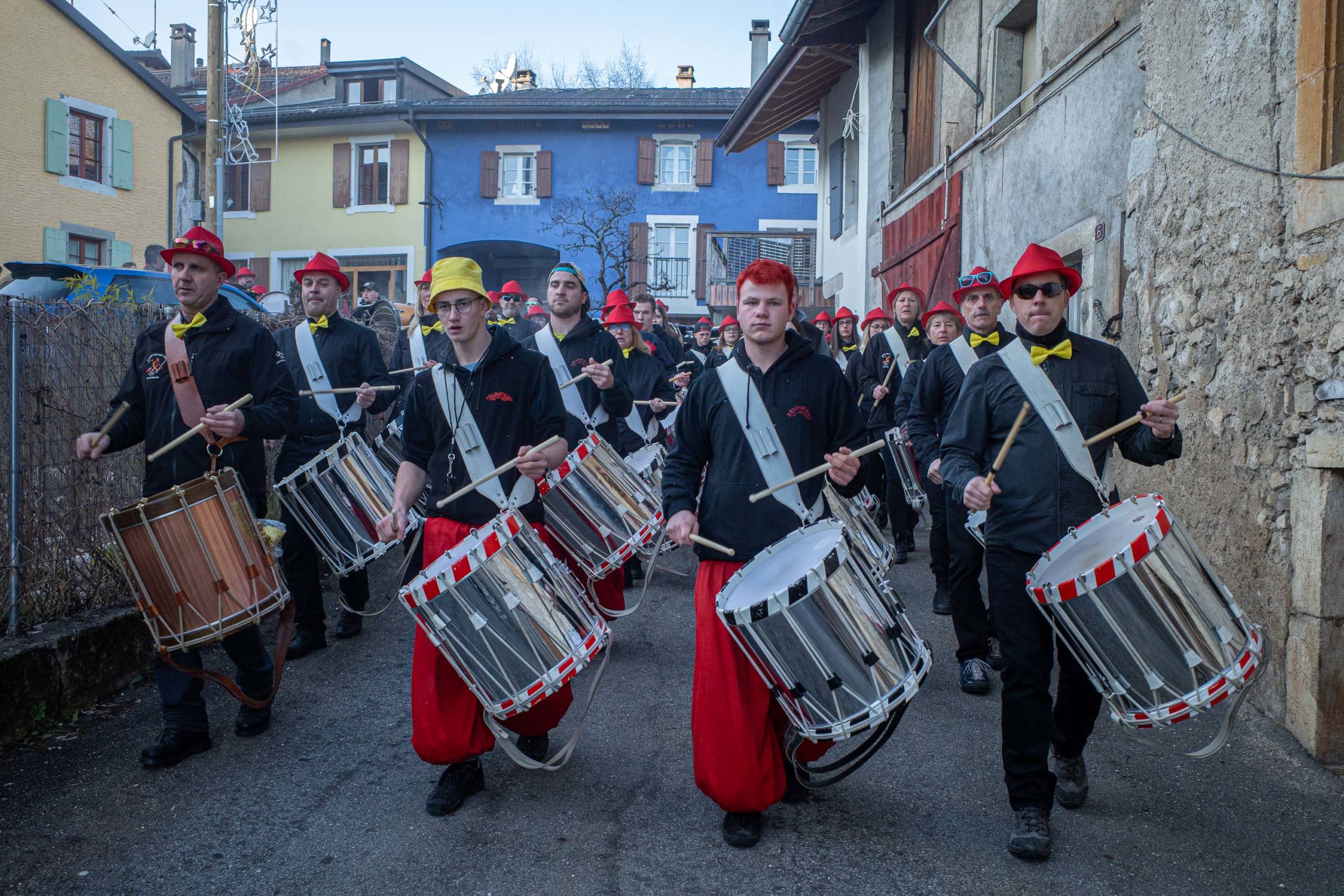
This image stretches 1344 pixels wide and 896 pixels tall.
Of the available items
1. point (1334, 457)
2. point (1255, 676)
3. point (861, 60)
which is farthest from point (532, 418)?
point (861, 60)

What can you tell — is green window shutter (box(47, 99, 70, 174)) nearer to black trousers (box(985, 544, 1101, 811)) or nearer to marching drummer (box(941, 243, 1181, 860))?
marching drummer (box(941, 243, 1181, 860))

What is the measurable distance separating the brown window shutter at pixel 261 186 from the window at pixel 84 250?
6946mm

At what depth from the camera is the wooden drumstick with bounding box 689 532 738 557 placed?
3.57 m

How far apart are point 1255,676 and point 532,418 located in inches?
101

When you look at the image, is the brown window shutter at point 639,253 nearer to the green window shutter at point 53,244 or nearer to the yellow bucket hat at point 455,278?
the green window shutter at point 53,244

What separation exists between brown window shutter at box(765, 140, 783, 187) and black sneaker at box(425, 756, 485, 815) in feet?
91.0

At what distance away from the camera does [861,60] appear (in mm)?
15688

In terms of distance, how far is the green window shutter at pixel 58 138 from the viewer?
73.8ft

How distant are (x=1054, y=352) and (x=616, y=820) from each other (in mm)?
2215

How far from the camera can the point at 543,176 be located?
30234 millimetres

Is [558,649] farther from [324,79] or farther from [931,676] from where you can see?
[324,79]

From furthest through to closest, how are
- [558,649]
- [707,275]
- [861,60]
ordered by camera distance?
[707,275] → [861,60] → [558,649]

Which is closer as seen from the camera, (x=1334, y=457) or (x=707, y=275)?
(x=1334, y=457)

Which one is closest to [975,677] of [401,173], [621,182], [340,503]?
[340,503]
